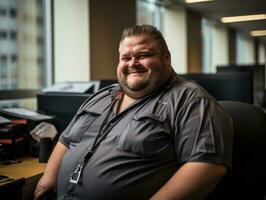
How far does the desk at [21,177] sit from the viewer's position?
4.51ft

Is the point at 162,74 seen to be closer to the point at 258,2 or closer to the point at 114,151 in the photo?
the point at 114,151

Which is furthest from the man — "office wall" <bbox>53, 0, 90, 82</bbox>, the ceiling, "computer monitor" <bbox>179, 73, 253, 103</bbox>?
the ceiling

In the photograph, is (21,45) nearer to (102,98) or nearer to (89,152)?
(102,98)

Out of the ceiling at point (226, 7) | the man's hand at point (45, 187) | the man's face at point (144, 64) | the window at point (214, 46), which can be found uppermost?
the ceiling at point (226, 7)

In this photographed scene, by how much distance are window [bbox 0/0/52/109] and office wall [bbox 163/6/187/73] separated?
10.7 ft

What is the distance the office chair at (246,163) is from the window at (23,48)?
6.43 feet

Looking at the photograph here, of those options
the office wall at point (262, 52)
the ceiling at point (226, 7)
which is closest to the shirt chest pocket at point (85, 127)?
the ceiling at point (226, 7)

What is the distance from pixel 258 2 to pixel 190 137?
4978mm

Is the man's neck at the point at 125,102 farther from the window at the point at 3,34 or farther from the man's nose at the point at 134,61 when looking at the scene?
the window at the point at 3,34

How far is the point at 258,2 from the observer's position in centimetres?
554

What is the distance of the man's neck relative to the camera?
149 centimetres

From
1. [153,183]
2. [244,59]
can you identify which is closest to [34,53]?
[153,183]

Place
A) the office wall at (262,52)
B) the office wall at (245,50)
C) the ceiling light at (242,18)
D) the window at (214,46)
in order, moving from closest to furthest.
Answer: the ceiling light at (242,18), the window at (214,46), the office wall at (245,50), the office wall at (262,52)

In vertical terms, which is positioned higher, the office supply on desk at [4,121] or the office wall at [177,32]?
the office wall at [177,32]
